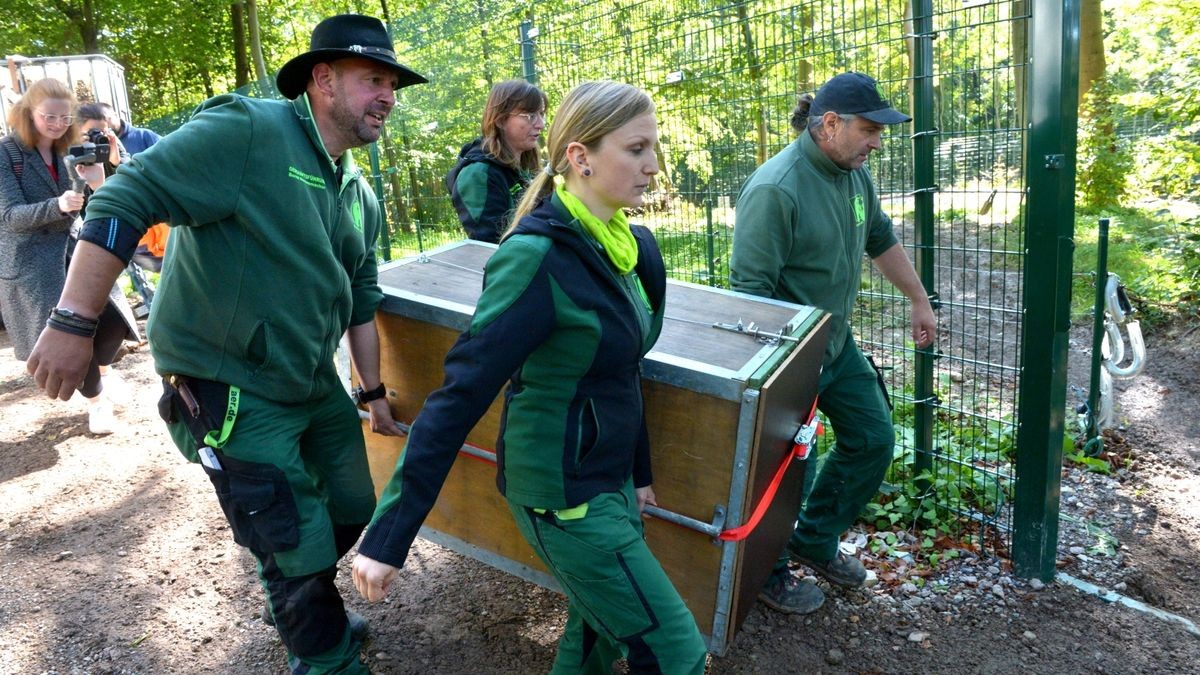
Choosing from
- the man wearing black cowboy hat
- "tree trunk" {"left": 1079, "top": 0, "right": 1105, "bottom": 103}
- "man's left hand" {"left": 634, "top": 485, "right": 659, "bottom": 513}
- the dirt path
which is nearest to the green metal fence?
the dirt path

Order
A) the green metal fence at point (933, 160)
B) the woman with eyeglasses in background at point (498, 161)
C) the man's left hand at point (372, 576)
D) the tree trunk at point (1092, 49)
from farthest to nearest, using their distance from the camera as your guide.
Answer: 1. the tree trunk at point (1092, 49)
2. the woman with eyeglasses in background at point (498, 161)
3. the green metal fence at point (933, 160)
4. the man's left hand at point (372, 576)

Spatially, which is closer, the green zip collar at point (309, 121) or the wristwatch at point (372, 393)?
the green zip collar at point (309, 121)

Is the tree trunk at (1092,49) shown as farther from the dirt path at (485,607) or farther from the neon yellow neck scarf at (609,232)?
the neon yellow neck scarf at (609,232)

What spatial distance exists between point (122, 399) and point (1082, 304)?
25.8 ft

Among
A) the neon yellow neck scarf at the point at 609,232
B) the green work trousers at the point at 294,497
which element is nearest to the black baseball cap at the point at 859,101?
the neon yellow neck scarf at the point at 609,232

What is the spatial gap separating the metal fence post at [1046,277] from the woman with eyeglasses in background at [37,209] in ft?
16.0

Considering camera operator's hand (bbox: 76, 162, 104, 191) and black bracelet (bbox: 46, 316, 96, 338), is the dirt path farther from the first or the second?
camera operator's hand (bbox: 76, 162, 104, 191)

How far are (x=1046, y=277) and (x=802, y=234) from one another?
102cm

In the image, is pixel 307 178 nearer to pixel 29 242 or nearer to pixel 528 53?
pixel 29 242

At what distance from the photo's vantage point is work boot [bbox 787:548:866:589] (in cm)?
365

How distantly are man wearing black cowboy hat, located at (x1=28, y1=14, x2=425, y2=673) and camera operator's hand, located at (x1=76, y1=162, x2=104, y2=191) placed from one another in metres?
2.87

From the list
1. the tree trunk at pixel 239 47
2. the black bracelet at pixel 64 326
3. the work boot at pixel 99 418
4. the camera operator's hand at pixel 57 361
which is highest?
the tree trunk at pixel 239 47

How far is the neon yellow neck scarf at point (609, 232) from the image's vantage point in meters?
2.14

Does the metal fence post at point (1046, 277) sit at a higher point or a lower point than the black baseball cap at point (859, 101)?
lower
